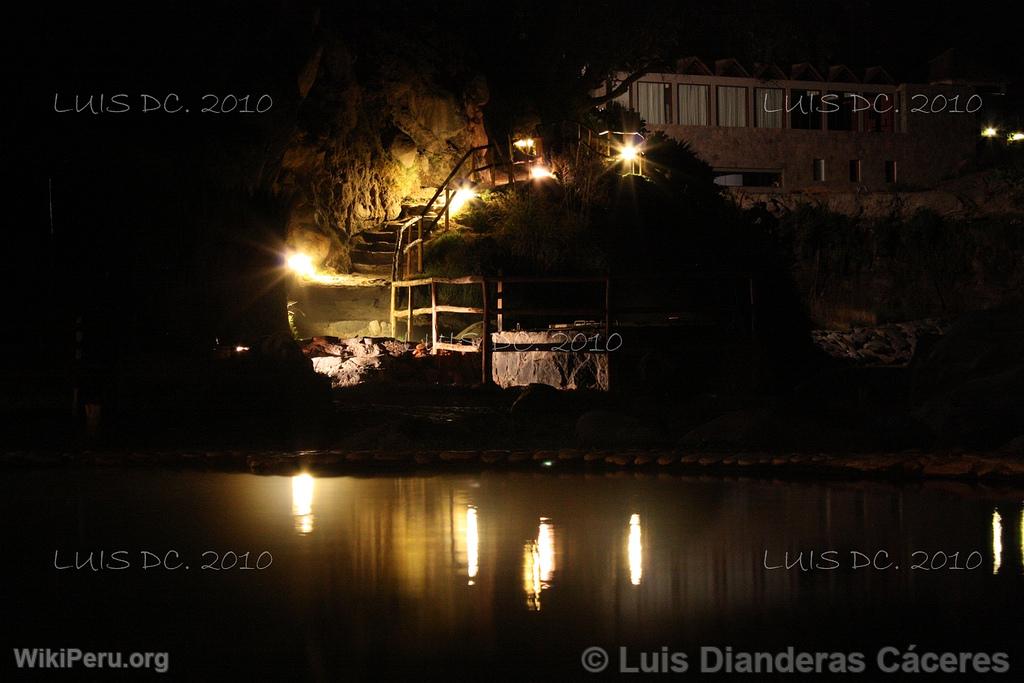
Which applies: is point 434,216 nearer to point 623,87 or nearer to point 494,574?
point 623,87

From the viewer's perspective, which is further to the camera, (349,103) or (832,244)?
(832,244)

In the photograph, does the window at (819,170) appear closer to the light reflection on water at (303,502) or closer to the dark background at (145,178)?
the dark background at (145,178)

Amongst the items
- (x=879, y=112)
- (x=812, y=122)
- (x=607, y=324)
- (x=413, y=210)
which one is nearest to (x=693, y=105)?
(x=812, y=122)

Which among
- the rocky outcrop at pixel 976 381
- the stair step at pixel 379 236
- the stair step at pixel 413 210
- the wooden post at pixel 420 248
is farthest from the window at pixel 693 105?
the rocky outcrop at pixel 976 381

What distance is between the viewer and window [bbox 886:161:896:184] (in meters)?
36.8

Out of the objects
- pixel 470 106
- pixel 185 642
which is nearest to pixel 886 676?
pixel 185 642

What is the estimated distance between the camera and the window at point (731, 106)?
34312 mm

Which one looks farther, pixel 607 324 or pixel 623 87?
pixel 623 87

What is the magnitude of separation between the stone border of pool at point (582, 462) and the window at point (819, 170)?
93.6 ft

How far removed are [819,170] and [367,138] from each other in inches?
707

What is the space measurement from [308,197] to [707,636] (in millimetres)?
22080

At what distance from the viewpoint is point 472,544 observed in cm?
573

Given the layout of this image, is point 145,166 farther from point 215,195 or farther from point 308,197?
point 308,197

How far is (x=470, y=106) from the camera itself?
2748 centimetres
